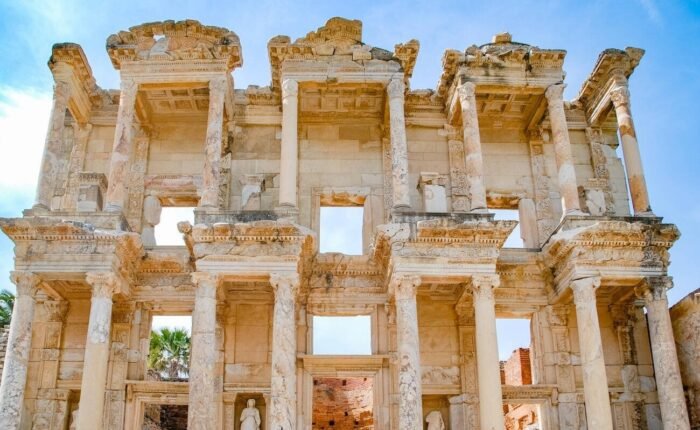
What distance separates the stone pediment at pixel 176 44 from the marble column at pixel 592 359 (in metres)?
9.09

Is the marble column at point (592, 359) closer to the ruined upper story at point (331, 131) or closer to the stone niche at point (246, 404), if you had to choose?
the ruined upper story at point (331, 131)

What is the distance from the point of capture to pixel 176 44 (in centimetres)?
1612

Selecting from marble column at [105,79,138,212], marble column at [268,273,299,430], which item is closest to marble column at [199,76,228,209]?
marble column at [105,79,138,212]

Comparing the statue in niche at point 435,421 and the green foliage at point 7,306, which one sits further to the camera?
the green foliage at point 7,306

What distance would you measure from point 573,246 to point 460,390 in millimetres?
3884

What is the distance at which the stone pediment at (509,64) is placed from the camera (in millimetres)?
16188

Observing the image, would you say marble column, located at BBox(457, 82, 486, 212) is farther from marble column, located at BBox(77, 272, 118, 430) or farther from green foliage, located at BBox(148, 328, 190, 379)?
green foliage, located at BBox(148, 328, 190, 379)

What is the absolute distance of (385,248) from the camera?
14.5m

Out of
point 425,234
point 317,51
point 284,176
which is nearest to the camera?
point 425,234

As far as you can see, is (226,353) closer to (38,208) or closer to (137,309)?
(137,309)

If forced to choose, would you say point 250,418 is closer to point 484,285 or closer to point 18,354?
point 18,354

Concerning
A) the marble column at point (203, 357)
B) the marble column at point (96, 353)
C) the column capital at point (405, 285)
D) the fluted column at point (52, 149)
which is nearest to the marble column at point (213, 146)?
the marble column at point (203, 357)

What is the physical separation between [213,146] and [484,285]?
6374mm

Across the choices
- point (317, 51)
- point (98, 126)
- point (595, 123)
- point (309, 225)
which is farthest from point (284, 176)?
point (595, 123)
